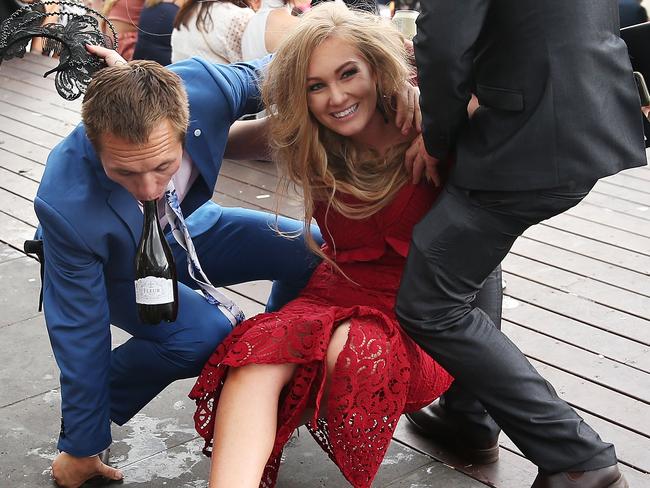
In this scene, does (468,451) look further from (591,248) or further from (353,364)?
(591,248)

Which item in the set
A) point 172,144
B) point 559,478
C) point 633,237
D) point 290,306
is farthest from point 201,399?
point 633,237

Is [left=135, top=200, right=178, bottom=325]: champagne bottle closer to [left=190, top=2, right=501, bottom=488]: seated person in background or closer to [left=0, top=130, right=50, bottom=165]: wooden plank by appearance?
[left=190, top=2, right=501, bottom=488]: seated person in background

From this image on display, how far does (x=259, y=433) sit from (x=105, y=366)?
474 mm

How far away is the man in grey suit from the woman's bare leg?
0.34 m

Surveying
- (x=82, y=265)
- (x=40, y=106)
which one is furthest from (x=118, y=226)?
(x=40, y=106)

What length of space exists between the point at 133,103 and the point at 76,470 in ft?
3.07

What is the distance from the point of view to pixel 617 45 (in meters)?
2.14

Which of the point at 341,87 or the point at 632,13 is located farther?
the point at 632,13

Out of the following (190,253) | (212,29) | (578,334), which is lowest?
(578,334)

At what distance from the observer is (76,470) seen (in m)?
2.58

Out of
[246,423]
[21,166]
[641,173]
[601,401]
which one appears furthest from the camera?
[21,166]

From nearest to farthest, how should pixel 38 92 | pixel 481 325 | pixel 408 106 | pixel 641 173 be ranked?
1. pixel 481 325
2. pixel 408 106
3. pixel 641 173
4. pixel 38 92

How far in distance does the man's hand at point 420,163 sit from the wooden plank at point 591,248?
171cm

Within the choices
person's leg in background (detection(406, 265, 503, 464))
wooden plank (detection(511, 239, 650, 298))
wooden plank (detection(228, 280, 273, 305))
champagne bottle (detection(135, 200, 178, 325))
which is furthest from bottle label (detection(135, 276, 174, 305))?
wooden plank (detection(511, 239, 650, 298))
